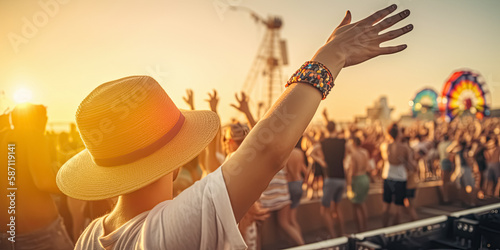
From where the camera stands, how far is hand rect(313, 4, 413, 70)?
73cm

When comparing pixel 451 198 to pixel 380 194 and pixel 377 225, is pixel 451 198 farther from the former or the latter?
pixel 377 225

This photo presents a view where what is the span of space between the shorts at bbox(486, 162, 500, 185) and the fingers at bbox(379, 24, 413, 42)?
9414 mm

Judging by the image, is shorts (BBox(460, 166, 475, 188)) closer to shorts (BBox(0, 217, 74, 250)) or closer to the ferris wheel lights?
shorts (BBox(0, 217, 74, 250))

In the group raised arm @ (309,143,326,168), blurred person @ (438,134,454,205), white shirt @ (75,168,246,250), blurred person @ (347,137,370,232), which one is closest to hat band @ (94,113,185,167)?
white shirt @ (75,168,246,250)

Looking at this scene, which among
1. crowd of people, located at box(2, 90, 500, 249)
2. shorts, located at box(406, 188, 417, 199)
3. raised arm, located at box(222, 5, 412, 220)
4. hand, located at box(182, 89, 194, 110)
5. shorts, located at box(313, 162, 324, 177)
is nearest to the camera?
raised arm, located at box(222, 5, 412, 220)

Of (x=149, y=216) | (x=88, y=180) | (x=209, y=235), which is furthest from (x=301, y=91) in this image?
(x=88, y=180)

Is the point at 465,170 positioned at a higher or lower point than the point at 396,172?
lower

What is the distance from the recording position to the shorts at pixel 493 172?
795 centimetres

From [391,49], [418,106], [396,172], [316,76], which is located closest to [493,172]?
[396,172]

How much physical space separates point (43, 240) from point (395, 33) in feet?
9.11

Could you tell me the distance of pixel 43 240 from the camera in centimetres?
238

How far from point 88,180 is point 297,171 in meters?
4.24

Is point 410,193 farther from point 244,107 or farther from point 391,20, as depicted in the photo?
point 391,20

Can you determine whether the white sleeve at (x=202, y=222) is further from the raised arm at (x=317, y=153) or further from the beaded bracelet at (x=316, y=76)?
the raised arm at (x=317, y=153)
